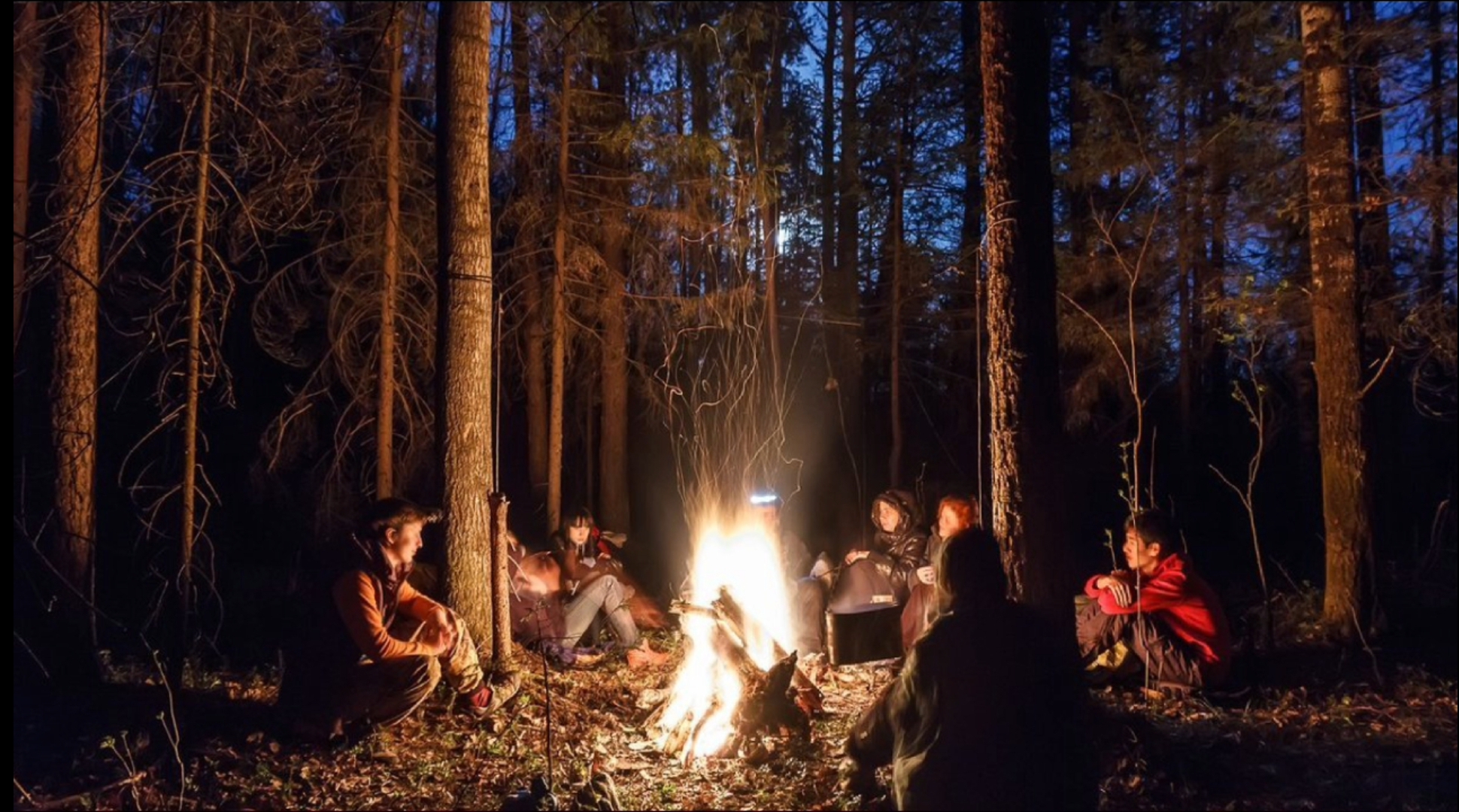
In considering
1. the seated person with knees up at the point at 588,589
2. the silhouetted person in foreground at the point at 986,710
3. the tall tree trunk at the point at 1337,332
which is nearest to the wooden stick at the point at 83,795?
the seated person with knees up at the point at 588,589

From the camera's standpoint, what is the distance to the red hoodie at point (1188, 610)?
6320 mm

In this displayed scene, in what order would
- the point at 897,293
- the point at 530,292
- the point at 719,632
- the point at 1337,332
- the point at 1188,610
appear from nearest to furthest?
1. the point at 719,632
2. the point at 1188,610
3. the point at 1337,332
4. the point at 530,292
5. the point at 897,293

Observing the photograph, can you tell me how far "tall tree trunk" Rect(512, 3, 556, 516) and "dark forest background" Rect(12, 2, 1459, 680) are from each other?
0.06 m

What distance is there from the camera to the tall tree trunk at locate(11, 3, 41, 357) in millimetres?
6191

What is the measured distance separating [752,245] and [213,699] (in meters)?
6.09

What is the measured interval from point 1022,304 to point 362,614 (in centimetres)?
403

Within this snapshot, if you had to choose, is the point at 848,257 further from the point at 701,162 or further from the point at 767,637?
the point at 767,637

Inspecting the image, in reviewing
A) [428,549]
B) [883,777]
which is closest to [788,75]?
[428,549]

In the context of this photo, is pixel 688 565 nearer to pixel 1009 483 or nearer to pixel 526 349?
pixel 1009 483

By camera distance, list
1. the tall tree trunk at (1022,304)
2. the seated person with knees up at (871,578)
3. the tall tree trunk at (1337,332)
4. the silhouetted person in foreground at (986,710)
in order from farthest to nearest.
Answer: the tall tree trunk at (1337,332), the seated person with knees up at (871,578), the tall tree trunk at (1022,304), the silhouetted person in foreground at (986,710)

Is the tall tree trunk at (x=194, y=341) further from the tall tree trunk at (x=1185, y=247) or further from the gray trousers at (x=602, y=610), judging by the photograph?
the tall tree trunk at (x=1185, y=247)

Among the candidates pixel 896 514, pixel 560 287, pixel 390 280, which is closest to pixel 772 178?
pixel 560 287

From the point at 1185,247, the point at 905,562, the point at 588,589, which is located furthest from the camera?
the point at 1185,247

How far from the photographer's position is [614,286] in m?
11.6
